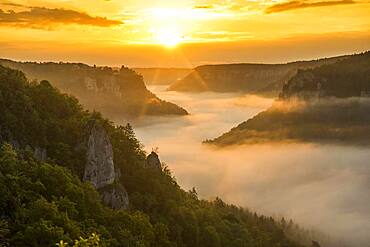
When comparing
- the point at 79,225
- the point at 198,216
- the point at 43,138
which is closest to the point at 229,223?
the point at 198,216

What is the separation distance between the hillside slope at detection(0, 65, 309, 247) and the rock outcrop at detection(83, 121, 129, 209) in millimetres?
163

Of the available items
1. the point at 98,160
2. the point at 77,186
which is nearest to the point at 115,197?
the point at 98,160

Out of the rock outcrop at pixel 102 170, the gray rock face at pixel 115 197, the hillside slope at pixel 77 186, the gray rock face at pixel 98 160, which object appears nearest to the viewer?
the hillside slope at pixel 77 186

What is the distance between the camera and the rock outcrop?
84312 millimetres

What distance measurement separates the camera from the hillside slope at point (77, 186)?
59.6 metres

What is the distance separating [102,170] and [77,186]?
1162 cm

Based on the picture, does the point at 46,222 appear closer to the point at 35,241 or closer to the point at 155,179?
the point at 35,241

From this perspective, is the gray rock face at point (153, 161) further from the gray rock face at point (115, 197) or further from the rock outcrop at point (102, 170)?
the gray rock face at point (115, 197)

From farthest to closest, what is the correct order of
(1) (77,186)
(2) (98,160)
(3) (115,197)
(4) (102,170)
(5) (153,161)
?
(5) (153,161)
(2) (98,160)
(4) (102,170)
(3) (115,197)
(1) (77,186)

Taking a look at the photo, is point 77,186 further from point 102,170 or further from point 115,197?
point 115,197

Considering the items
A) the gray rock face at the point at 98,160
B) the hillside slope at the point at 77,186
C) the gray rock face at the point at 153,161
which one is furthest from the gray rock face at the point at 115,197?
the gray rock face at the point at 153,161

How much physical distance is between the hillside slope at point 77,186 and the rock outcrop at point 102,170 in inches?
6.4

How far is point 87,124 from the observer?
91000 mm

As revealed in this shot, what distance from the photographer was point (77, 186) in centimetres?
7394
